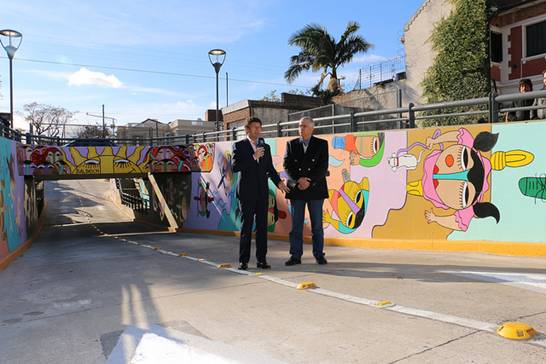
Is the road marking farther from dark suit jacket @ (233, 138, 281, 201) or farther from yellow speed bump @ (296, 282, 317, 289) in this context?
dark suit jacket @ (233, 138, 281, 201)

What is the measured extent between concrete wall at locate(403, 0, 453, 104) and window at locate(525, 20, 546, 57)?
Answer: 129 inches

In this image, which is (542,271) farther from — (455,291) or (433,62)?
(433,62)

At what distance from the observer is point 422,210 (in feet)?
27.4

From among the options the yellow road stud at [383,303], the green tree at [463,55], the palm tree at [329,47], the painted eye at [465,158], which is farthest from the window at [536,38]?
the yellow road stud at [383,303]

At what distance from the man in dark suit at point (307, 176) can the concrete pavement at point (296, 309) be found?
0.54 meters

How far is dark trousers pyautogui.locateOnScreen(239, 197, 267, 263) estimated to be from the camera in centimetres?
620

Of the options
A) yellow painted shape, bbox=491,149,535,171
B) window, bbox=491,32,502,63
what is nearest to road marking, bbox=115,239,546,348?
yellow painted shape, bbox=491,149,535,171

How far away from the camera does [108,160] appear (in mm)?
20562

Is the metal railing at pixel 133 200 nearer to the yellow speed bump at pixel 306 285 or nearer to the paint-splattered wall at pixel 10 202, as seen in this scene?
the paint-splattered wall at pixel 10 202

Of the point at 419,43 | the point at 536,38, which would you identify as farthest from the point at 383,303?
the point at 419,43

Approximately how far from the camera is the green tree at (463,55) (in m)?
17.8

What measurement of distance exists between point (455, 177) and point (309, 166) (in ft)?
9.74

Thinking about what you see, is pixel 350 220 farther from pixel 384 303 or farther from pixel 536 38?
pixel 536 38

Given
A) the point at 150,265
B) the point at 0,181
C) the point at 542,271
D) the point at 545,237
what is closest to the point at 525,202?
the point at 545,237
